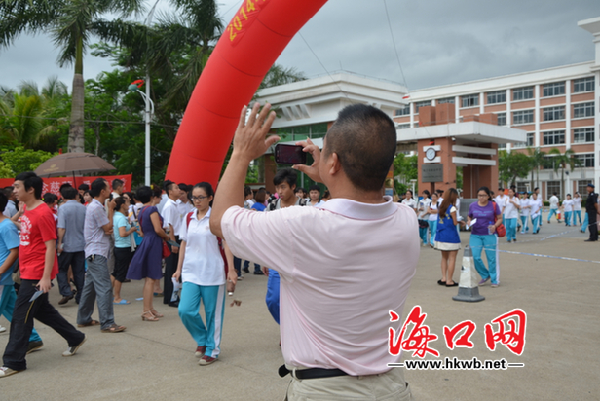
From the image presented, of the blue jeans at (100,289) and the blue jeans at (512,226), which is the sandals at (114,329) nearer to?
the blue jeans at (100,289)

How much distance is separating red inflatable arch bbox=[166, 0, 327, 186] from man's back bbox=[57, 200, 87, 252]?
423cm

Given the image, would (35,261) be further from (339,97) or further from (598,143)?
(598,143)

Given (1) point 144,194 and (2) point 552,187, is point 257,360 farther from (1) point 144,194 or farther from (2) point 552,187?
(2) point 552,187

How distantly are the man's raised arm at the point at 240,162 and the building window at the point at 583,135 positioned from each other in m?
62.6

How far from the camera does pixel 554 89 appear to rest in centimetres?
5538

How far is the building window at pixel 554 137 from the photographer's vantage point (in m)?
56.5

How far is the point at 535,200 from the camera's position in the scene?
18188mm

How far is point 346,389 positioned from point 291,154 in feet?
4.02

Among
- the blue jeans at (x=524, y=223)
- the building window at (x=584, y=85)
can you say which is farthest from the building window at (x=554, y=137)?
the blue jeans at (x=524, y=223)

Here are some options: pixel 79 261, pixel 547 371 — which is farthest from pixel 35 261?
pixel 547 371

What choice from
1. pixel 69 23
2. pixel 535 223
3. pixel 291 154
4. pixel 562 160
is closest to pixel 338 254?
pixel 291 154

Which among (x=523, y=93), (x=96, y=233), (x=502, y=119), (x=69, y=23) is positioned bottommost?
(x=96, y=233)

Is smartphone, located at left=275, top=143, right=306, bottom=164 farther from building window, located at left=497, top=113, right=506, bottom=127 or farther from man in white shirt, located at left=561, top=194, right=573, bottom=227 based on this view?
building window, located at left=497, top=113, right=506, bottom=127

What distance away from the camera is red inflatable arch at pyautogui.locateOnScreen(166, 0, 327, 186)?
9.46 meters
